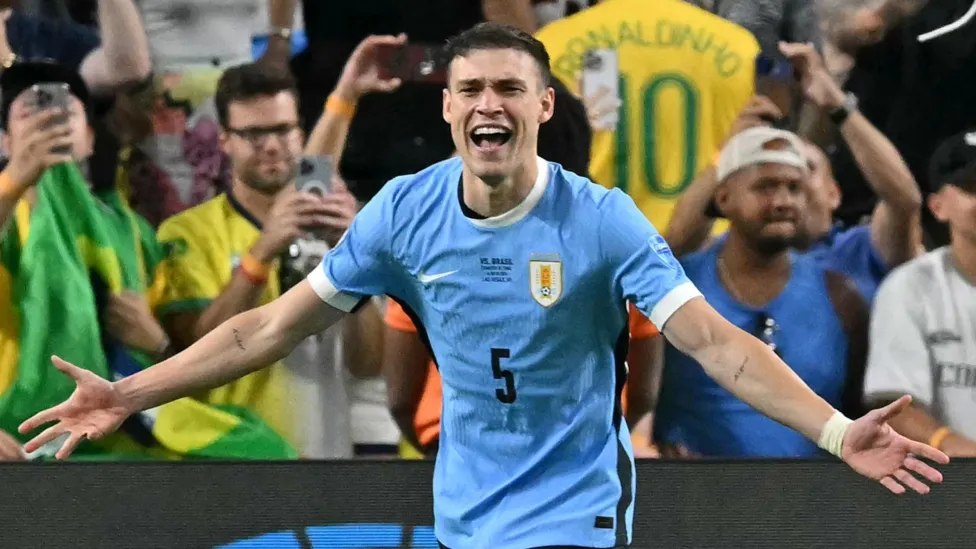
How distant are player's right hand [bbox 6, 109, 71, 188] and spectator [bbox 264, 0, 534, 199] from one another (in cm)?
64

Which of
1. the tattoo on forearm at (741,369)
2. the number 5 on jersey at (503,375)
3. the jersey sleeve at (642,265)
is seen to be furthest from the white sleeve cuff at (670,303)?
the number 5 on jersey at (503,375)

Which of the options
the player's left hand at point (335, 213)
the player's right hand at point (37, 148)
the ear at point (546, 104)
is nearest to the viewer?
the ear at point (546, 104)

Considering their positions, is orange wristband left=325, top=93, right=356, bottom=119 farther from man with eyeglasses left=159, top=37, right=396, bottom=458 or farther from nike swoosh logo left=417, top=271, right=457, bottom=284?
nike swoosh logo left=417, top=271, right=457, bottom=284

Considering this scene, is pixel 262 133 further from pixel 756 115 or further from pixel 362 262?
pixel 756 115

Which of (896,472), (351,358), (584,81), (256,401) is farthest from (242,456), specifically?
(896,472)

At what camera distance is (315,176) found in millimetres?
3775

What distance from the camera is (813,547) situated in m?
3.67

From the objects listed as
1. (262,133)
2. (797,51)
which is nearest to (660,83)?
(797,51)

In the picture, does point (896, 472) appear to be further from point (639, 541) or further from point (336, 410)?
point (336, 410)

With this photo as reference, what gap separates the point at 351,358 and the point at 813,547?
1368 mm

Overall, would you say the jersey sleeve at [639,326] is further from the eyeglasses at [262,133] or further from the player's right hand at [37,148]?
the player's right hand at [37,148]

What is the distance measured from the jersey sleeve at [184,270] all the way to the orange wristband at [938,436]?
79.6 inches

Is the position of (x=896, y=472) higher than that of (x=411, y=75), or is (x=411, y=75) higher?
(x=411, y=75)

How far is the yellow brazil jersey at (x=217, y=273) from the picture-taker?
382 cm
